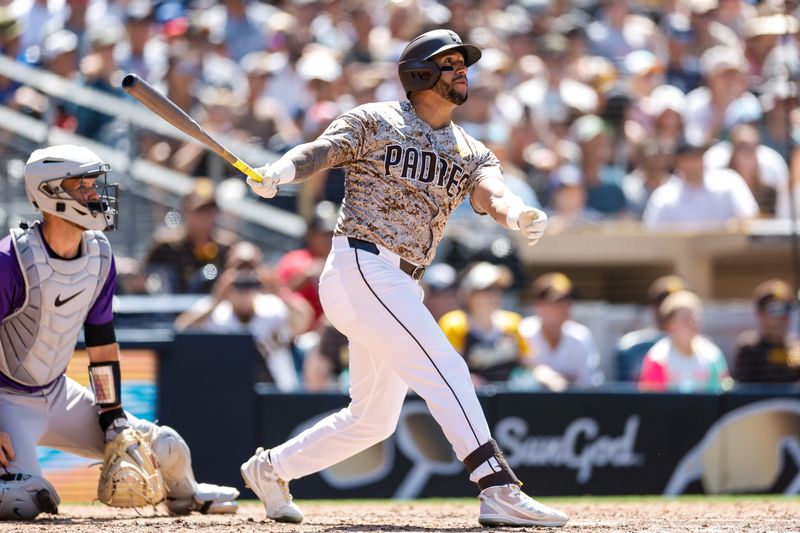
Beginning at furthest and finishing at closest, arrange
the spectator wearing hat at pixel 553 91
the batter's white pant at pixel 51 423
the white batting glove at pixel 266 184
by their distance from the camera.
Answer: the spectator wearing hat at pixel 553 91
the batter's white pant at pixel 51 423
the white batting glove at pixel 266 184

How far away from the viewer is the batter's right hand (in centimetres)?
588

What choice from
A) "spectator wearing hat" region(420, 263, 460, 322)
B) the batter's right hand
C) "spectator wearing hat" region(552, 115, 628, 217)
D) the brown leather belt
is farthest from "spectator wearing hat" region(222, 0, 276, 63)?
the brown leather belt

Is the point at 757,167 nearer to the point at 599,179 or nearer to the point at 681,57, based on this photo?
the point at 599,179

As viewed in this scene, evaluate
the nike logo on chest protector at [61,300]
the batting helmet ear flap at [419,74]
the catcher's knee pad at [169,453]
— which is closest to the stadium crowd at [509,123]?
the catcher's knee pad at [169,453]

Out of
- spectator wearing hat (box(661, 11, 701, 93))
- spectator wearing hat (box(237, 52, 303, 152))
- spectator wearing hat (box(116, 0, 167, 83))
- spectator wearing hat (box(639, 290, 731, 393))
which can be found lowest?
spectator wearing hat (box(639, 290, 731, 393))

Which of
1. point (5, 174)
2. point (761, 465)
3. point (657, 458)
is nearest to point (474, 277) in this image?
point (657, 458)

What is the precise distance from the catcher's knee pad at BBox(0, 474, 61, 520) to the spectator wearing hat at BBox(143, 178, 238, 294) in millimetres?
4037

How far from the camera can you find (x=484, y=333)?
30.7 feet

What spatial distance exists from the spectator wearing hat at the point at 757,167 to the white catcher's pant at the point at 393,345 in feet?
22.6

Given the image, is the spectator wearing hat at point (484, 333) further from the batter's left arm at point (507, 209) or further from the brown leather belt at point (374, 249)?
the brown leather belt at point (374, 249)

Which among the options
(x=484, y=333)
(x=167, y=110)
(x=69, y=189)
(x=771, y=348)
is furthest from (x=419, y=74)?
(x=771, y=348)

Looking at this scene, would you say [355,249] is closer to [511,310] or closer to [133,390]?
[133,390]

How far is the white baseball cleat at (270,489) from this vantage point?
606cm

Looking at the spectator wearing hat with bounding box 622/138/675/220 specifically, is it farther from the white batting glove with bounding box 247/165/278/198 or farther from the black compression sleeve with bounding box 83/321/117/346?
the white batting glove with bounding box 247/165/278/198
